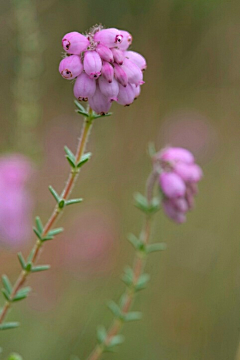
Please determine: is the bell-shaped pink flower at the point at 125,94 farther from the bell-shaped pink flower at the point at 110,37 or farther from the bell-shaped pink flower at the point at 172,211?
the bell-shaped pink flower at the point at 172,211

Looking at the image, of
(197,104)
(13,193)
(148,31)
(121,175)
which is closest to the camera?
(13,193)

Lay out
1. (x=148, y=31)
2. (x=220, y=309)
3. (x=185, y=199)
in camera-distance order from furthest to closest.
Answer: (x=148, y=31)
(x=220, y=309)
(x=185, y=199)

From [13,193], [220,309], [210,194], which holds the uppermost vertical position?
[13,193]

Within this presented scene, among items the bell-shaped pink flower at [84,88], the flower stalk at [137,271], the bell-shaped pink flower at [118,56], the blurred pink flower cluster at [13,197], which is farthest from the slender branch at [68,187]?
the blurred pink flower cluster at [13,197]

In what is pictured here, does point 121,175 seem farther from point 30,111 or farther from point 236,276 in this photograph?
point 30,111

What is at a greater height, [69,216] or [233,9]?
[233,9]

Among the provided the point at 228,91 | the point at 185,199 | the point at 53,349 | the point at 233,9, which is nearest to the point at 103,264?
the point at 53,349

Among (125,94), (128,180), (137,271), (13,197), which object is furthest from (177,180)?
(128,180)
